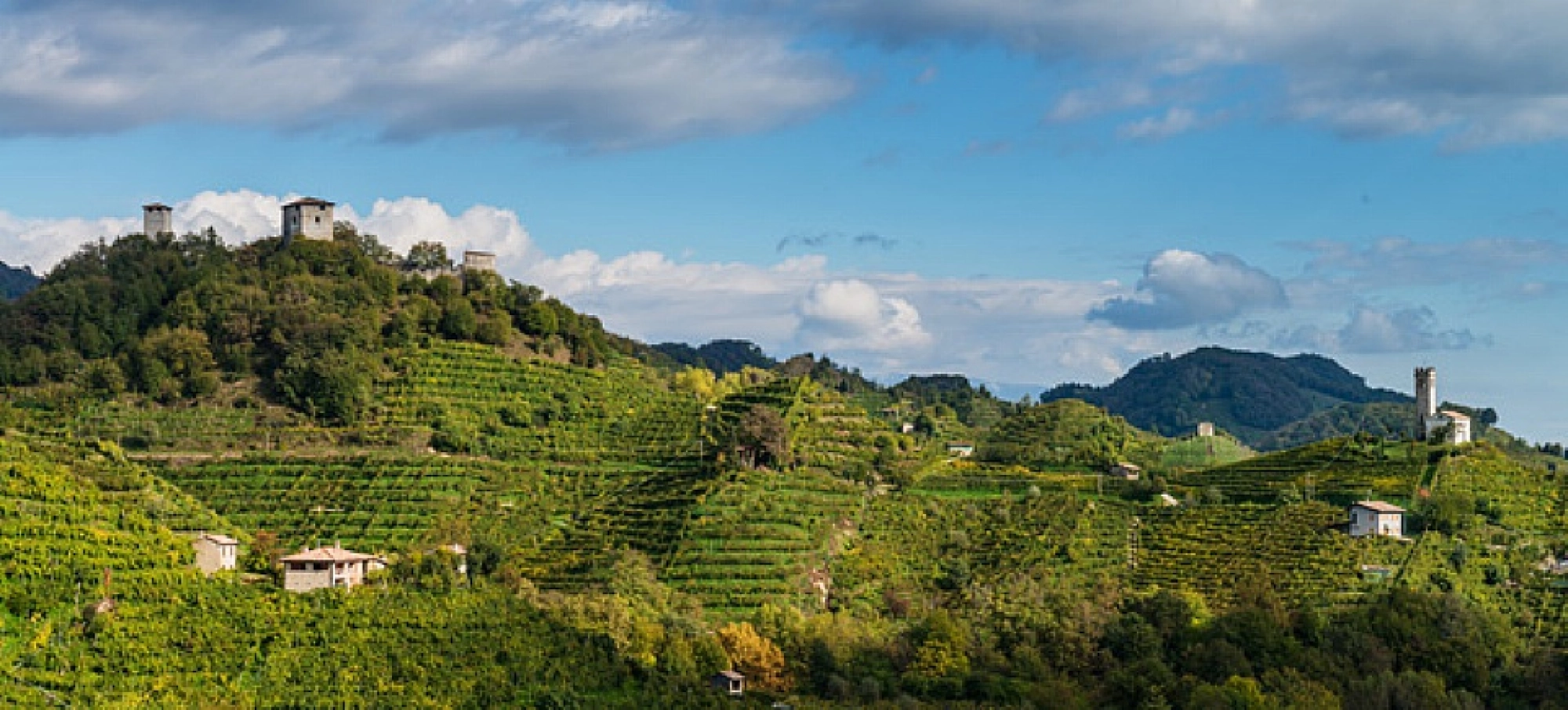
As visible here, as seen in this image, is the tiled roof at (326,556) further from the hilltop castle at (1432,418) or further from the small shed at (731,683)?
the hilltop castle at (1432,418)

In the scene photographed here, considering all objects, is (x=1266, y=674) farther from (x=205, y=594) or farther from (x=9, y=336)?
(x=9, y=336)

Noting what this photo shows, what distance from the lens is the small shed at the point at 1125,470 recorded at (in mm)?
79875

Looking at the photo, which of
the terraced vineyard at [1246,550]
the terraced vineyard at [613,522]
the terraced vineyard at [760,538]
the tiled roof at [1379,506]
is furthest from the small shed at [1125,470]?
the terraced vineyard at [613,522]

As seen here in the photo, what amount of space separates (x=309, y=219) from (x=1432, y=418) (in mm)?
50688

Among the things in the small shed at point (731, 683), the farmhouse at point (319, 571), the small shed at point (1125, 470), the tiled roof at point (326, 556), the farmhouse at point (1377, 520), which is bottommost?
the small shed at point (731, 683)

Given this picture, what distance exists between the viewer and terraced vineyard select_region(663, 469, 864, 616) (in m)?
58.0

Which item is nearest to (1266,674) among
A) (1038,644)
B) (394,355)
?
(1038,644)

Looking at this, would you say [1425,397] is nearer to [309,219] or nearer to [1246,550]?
[1246,550]

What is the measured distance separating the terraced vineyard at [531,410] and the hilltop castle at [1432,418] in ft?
101

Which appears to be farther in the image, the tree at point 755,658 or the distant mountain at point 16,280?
the distant mountain at point 16,280

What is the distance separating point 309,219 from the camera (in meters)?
83.8

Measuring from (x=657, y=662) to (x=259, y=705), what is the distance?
11.6 m

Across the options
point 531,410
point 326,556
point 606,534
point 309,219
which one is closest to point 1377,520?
point 606,534

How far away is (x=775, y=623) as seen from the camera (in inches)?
2126
